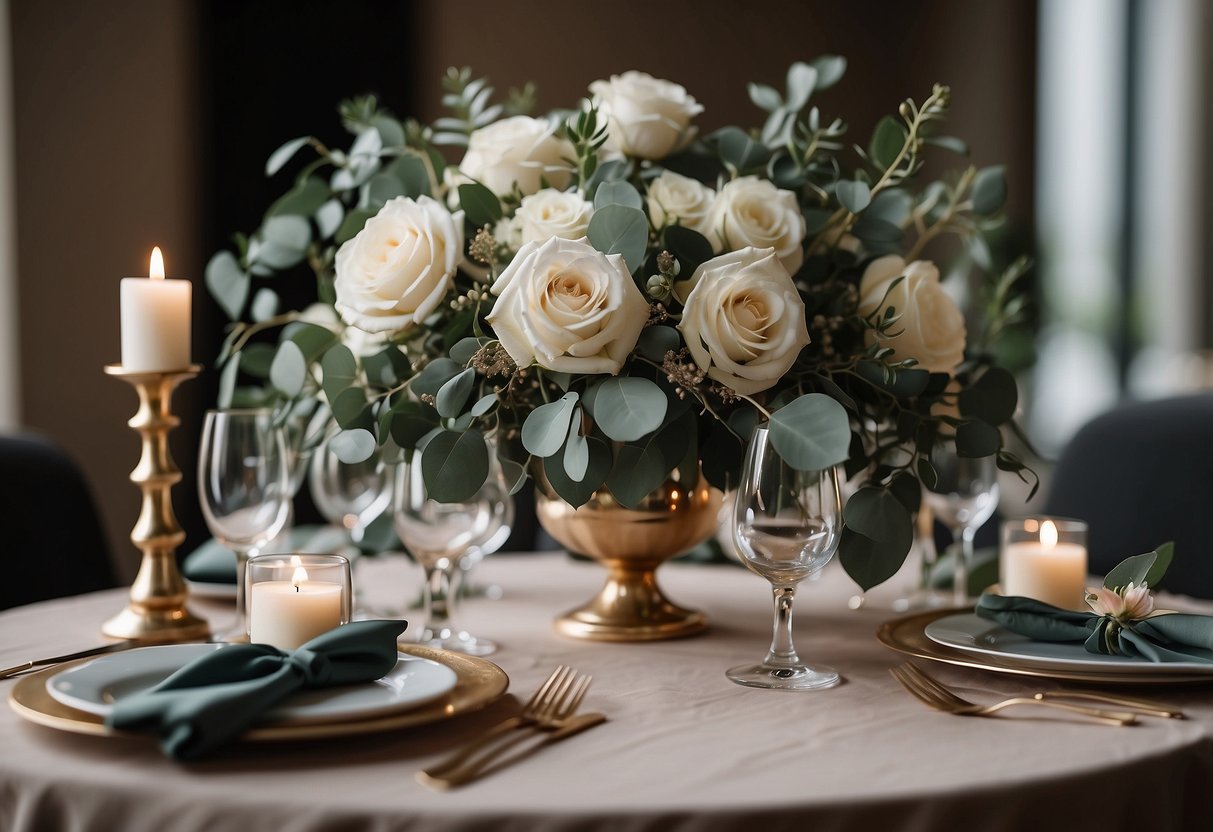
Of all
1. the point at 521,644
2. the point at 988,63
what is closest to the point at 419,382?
the point at 521,644

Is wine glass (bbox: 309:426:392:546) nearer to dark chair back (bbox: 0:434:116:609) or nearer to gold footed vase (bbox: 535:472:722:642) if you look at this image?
gold footed vase (bbox: 535:472:722:642)

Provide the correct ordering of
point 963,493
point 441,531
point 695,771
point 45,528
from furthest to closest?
point 45,528, point 963,493, point 441,531, point 695,771

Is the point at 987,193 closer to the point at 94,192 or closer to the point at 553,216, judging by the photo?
the point at 553,216

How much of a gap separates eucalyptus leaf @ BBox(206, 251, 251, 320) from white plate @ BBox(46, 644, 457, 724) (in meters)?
0.54

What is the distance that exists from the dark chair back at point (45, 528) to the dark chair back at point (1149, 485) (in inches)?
60.9

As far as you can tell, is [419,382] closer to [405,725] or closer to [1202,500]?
[405,725]

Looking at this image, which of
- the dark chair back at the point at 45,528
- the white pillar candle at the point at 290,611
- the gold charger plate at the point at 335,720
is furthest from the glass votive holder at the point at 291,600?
the dark chair back at the point at 45,528

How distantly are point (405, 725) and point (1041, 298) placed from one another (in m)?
6.51

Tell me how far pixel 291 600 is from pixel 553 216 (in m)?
0.42

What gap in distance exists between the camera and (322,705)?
0.86 meters

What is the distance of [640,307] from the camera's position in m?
1.08

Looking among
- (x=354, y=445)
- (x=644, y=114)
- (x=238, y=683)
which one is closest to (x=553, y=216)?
(x=644, y=114)

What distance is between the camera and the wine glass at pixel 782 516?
1018 millimetres

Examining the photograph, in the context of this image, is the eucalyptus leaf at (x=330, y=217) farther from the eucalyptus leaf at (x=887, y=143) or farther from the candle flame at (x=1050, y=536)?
the candle flame at (x=1050, y=536)
